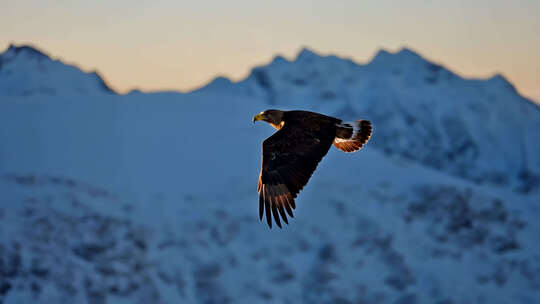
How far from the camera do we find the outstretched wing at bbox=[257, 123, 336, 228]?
15336 millimetres

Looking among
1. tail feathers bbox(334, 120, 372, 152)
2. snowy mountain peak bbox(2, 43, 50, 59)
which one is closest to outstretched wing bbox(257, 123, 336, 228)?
tail feathers bbox(334, 120, 372, 152)

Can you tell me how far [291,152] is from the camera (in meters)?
15.9

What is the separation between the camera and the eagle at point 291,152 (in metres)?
15.3

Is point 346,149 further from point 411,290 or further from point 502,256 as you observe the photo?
point 502,256

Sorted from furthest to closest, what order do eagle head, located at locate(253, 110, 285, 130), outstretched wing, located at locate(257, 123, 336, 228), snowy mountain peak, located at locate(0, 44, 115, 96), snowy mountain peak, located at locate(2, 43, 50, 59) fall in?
snowy mountain peak, located at locate(2, 43, 50, 59)
snowy mountain peak, located at locate(0, 44, 115, 96)
eagle head, located at locate(253, 110, 285, 130)
outstretched wing, located at locate(257, 123, 336, 228)

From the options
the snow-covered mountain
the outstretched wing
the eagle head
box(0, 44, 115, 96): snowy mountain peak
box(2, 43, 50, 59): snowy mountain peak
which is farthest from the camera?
box(2, 43, 50, 59): snowy mountain peak

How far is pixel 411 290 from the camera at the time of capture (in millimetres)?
77250

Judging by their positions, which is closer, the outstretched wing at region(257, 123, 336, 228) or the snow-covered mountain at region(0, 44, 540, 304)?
the outstretched wing at region(257, 123, 336, 228)

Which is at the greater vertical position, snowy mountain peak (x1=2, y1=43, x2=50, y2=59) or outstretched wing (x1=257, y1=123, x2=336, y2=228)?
outstretched wing (x1=257, y1=123, x2=336, y2=228)

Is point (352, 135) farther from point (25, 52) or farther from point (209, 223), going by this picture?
point (25, 52)

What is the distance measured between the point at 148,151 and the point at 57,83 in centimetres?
8326

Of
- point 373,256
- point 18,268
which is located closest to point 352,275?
point 373,256

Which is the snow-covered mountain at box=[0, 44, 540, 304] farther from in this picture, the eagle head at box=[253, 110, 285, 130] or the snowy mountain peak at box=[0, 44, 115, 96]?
the snowy mountain peak at box=[0, 44, 115, 96]

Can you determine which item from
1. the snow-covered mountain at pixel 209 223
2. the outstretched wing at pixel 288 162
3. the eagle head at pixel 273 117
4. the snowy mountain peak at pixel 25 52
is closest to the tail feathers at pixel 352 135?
the outstretched wing at pixel 288 162
